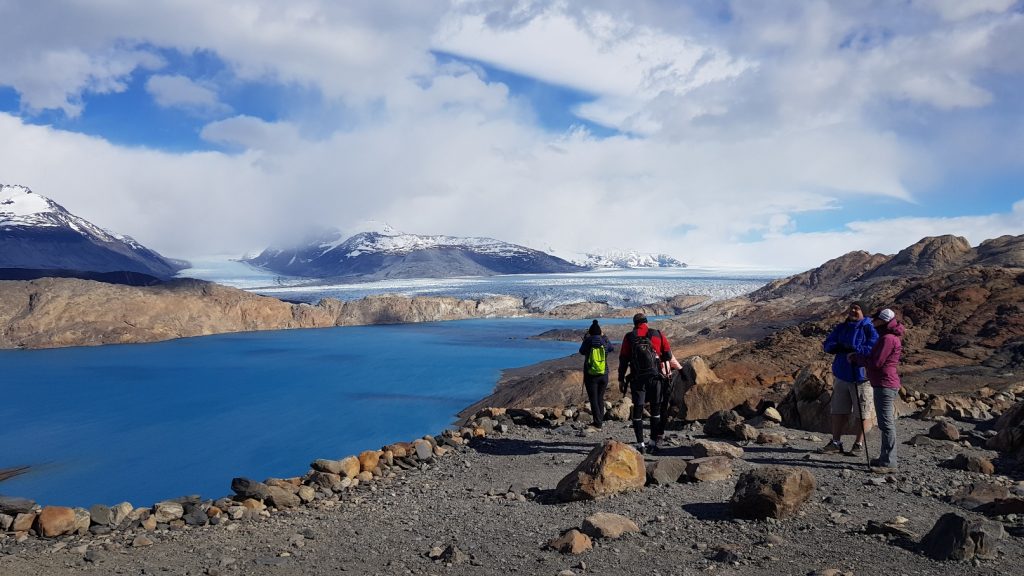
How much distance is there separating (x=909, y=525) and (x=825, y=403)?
12.5 ft

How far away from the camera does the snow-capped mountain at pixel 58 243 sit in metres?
129

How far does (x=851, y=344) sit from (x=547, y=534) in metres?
3.67

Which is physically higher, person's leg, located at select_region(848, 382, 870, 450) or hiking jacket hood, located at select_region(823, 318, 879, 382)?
hiking jacket hood, located at select_region(823, 318, 879, 382)

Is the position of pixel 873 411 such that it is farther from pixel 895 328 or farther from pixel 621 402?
pixel 621 402

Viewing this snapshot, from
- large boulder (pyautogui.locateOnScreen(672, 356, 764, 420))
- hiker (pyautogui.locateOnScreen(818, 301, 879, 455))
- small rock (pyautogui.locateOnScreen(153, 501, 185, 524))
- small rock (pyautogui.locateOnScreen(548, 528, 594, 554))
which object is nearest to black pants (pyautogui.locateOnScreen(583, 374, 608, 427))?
large boulder (pyautogui.locateOnScreen(672, 356, 764, 420))

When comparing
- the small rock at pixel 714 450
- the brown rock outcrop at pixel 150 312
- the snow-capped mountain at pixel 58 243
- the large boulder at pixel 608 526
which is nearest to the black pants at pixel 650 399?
the small rock at pixel 714 450

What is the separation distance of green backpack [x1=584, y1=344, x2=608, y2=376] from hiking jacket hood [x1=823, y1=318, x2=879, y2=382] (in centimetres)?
263

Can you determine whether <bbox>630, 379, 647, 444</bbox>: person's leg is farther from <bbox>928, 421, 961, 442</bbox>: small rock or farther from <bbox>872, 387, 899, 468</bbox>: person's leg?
<bbox>928, 421, 961, 442</bbox>: small rock

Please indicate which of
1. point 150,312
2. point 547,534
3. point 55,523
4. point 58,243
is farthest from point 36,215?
point 547,534

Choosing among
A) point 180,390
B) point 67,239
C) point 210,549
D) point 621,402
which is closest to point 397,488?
point 210,549

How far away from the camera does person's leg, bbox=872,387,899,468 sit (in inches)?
235

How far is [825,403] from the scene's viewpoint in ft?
26.3

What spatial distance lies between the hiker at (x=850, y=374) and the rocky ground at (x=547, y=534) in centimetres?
32

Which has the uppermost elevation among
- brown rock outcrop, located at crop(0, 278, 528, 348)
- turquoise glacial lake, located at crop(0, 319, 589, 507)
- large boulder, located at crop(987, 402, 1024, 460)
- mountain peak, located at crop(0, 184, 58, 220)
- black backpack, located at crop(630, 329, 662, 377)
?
mountain peak, located at crop(0, 184, 58, 220)
